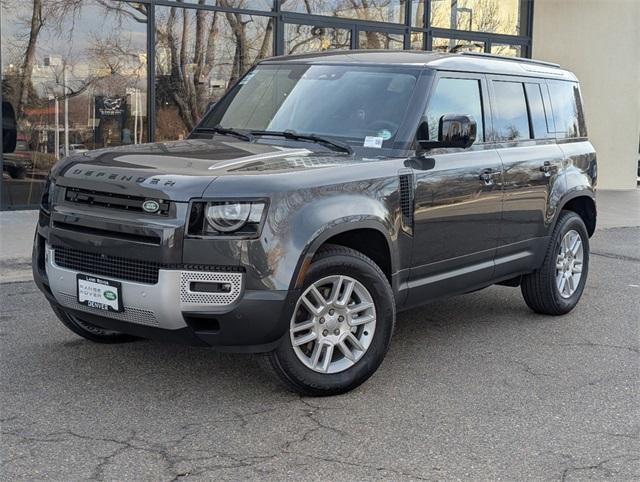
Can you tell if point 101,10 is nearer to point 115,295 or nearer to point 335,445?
point 115,295

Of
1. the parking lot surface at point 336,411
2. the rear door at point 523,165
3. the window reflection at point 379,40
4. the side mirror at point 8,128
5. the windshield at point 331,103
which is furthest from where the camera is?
the window reflection at point 379,40

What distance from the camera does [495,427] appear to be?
13.8ft

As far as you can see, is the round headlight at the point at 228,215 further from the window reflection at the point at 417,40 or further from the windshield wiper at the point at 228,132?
the window reflection at the point at 417,40

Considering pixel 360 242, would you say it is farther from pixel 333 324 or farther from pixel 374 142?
pixel 374 142

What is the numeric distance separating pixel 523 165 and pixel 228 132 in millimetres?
2112

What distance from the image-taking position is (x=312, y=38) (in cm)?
1412

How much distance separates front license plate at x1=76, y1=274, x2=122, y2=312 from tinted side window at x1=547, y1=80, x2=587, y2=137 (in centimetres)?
395

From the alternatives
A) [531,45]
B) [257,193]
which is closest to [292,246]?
[257,193]

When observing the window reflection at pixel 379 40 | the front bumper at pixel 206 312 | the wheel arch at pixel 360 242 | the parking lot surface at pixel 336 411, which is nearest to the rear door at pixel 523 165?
the parking lot surface at pixel 336 411

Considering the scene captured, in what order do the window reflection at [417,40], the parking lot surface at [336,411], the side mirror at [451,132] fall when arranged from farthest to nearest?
the window reflection at [417,40]
the side mirror at [451,132]
the parking lot surface at [336,411]

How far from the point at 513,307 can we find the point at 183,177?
3.71 metres

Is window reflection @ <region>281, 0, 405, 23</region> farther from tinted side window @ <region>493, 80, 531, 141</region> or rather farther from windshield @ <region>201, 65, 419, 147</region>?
windshield @ <region>201, 65, 419, 147</region>

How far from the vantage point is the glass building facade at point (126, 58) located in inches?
455

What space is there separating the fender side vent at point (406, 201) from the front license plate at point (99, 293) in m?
1.70
